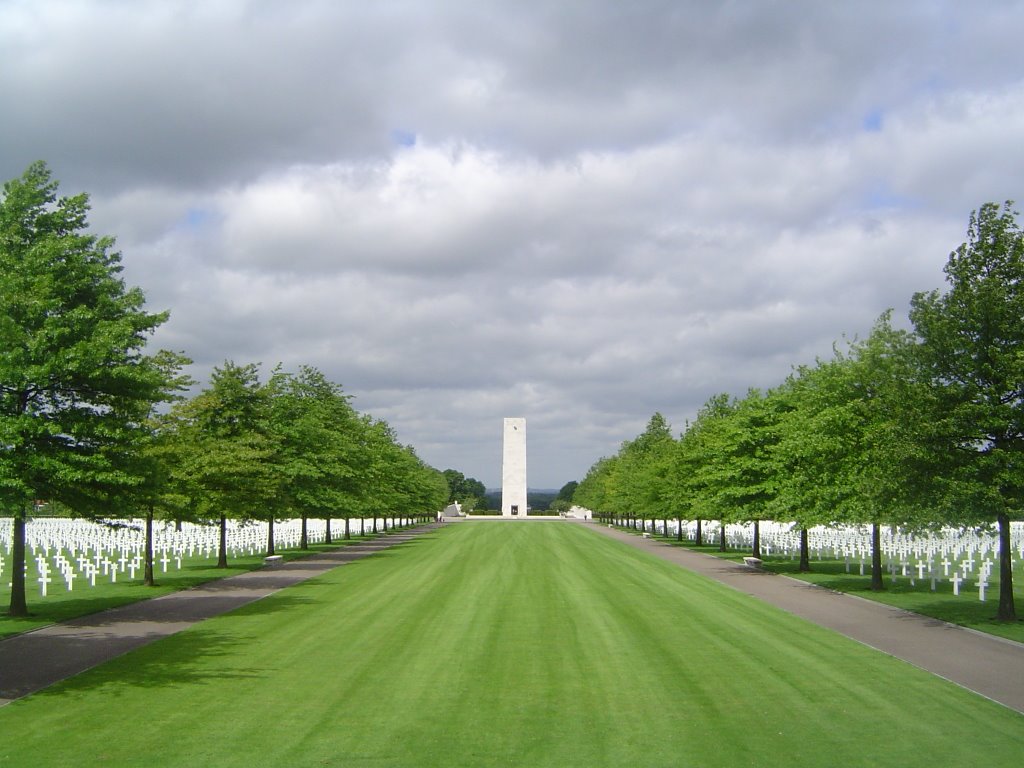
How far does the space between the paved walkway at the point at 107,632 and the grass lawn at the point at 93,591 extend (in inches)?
20.0

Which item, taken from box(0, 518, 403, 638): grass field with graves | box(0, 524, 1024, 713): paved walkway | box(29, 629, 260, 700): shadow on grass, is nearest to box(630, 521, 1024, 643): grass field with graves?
box(0, 524, 1024, 713): paved walkway

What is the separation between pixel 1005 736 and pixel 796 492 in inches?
739

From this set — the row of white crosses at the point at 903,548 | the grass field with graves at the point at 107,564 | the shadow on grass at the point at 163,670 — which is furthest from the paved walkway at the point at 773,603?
the row of white crosses at the point at 903,548

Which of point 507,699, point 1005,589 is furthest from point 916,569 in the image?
point 507,699

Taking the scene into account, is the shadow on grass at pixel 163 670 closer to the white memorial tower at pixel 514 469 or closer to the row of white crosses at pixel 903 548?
the row of white crosses at pixel 903 548

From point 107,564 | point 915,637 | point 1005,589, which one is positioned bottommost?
point 107,564

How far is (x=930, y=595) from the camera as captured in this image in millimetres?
25078

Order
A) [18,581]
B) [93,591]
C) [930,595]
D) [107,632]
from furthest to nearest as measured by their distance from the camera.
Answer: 1. [93,591]
2. [930,595]
3. [18,581]
4. [107,632]

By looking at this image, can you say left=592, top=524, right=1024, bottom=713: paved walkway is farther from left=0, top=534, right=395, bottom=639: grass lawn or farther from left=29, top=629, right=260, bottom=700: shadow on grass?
left=0, top=534, right=395, bottom=639: grass lawn

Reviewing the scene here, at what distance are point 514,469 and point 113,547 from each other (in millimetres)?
93176

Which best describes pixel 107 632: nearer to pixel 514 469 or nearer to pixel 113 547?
pixel 113 547

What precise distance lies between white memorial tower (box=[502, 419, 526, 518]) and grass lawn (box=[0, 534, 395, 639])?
96.7 meters

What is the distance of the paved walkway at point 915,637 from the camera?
44.2 ft

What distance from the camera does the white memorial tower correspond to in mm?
135000
